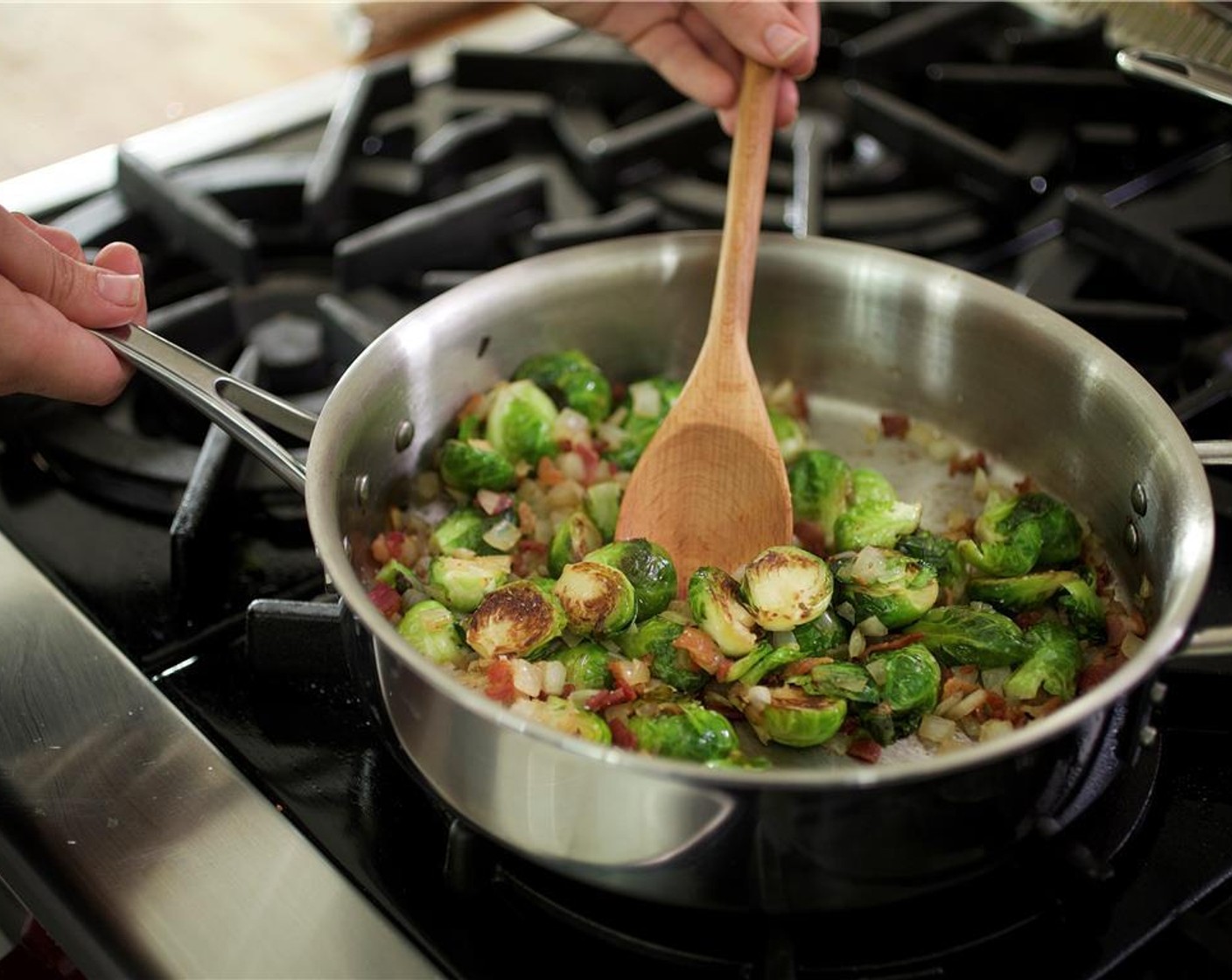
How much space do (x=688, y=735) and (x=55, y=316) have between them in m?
0.93

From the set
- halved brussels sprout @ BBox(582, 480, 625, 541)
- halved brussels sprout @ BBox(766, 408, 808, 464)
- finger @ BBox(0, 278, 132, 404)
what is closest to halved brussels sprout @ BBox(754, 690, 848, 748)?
halved brussels sprout @ BBox(582, 480, 625, 541)

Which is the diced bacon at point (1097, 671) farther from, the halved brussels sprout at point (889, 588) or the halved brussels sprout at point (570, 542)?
the halved brussels sprout at point (570, 542)

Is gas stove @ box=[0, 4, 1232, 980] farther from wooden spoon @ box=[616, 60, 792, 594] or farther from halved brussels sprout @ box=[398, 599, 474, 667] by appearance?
wooden spoon @ box=[616, 60, 792, 594]

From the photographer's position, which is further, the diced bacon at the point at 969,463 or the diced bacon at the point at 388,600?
the diced bacon at the point at 969,463

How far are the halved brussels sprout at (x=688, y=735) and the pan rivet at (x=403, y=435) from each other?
647mm

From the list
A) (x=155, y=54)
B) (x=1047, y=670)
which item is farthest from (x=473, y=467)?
(x=155, y=54)

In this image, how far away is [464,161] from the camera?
279 cm

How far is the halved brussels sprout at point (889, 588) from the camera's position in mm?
1854

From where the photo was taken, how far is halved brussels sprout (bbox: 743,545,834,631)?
5.81 ft

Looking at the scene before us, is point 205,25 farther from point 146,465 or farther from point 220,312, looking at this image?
point 146,465

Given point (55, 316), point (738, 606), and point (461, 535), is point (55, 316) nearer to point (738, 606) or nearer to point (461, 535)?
point (461, 535)

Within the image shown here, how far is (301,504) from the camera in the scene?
83.4 inches

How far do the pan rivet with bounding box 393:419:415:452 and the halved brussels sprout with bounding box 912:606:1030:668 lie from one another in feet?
2.64

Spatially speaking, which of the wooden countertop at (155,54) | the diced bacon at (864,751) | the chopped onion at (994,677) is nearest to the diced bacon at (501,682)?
the diced bacon at (864,751)
